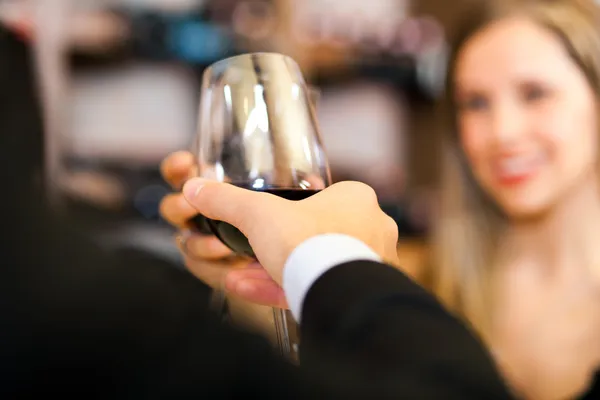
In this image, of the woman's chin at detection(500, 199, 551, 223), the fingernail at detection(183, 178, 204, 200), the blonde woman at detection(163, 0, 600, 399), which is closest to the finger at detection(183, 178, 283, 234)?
the fingernail at detection(183, 178, 204, 200)

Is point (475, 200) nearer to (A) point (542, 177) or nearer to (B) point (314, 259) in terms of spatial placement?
(A) point (542, 177)

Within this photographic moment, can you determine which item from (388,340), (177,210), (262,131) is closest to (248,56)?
(262,131)

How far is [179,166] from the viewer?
1.79 ft

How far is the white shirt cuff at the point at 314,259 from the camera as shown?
0.32m

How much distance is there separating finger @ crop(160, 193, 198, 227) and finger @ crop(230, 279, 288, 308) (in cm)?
9

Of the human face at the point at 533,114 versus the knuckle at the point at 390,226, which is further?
the human face at the point at 533,114

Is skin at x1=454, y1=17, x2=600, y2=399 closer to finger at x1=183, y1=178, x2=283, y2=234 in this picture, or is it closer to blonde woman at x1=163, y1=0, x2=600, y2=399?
blonde woman at x1=163, y1=0, x2=600, y2=399

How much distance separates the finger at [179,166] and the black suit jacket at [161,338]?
24cm

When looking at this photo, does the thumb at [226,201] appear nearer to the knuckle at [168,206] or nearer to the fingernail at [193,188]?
the fingernail at [193,188]

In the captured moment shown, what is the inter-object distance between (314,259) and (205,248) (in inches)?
9.2

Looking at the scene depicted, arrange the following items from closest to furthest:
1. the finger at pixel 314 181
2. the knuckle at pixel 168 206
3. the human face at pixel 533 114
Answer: the finger at pixel 314 181, the knuckle at pixel 168 206, the human face at pixel 533 114

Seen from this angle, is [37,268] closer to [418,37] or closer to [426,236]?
[426,236]

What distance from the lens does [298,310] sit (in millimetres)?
327

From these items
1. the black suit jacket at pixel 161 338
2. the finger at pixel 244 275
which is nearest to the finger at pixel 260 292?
the finger at pixel 244 275
